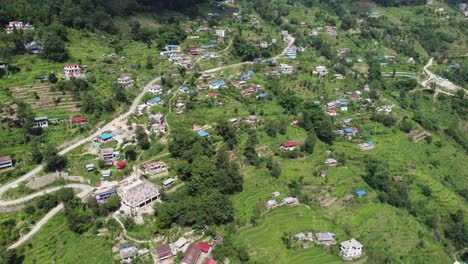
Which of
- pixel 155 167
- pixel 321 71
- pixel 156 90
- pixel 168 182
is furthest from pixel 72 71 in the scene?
pixel 321 71

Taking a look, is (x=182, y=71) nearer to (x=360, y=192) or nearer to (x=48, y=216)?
(x=48, y=216)

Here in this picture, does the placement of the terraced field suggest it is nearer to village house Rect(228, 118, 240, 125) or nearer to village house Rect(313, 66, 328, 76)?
village house Rect(228, 118, 240, 125)

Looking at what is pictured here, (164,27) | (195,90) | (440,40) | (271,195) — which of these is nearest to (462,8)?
(440,40)

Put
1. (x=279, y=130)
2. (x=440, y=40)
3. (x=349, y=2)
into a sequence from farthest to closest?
(x=349, y=2) < (x=440, y=40) < (x=279, y=130)

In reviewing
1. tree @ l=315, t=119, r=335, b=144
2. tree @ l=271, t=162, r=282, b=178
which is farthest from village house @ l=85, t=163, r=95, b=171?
tree @ l=315, t=119, r=335, b=144

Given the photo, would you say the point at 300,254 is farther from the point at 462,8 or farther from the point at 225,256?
the point at 462,8
